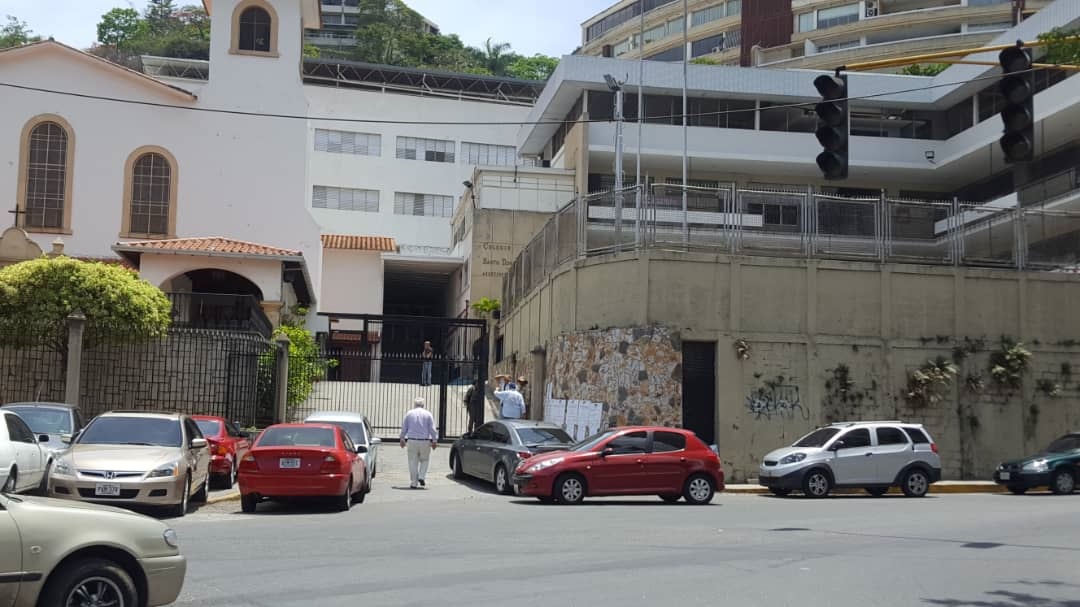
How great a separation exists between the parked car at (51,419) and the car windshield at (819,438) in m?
13.8

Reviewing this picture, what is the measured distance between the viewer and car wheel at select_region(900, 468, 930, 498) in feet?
73.3

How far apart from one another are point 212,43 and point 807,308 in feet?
97.2

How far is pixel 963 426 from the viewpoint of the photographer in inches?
1059

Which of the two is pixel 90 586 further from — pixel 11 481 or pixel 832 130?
pixel 832 130

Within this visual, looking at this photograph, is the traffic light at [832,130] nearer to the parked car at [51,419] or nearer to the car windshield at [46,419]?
the parked car at [51,419]

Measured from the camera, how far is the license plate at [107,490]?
554 inches

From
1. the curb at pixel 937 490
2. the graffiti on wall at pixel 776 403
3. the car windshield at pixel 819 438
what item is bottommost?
the curb at pixel 937 490

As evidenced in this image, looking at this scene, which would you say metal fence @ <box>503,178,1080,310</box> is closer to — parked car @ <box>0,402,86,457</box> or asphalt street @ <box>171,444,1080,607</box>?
asphalt street @ <box>171,444,1080,607</box>

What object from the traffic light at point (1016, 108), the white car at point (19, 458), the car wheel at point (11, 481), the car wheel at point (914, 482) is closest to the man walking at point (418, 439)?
the white car at point (19, 458)

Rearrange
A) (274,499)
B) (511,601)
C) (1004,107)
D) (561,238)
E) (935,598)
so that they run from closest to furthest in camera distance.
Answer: (511,601), (935,598), (1004,107), (274,499), (561,238)

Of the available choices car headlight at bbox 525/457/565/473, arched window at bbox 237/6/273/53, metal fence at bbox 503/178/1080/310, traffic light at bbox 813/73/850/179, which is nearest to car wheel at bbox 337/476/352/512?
car headlight at bbox 525/457/565/473

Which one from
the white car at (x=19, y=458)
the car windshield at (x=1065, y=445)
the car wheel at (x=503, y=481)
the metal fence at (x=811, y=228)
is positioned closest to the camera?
the white car at (x=19, y=458)

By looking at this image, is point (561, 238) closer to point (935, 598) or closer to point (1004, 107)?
point (1004, 107)

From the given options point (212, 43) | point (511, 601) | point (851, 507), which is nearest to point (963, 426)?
point (851, 507)
